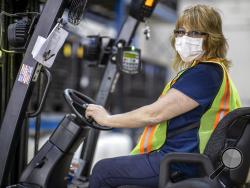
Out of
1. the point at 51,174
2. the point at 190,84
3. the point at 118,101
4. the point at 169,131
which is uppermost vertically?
the point at 190,84

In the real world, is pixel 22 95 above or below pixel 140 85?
above

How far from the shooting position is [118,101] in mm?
12125

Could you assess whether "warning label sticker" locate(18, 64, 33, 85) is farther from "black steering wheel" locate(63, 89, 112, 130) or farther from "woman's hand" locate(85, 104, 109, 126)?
"woman's hand" locate(85, 104, 109, 126)

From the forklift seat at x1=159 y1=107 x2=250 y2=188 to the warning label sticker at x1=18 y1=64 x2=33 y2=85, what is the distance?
1.06 meters

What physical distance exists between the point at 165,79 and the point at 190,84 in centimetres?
1438

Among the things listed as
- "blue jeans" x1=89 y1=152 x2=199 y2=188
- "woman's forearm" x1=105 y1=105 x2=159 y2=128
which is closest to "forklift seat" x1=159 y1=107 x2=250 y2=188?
"blue jeans" x1=89 y1=152 x2=199 y2=188

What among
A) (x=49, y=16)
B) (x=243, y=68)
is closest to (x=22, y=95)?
(x=49, y=16)

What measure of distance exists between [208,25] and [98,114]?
82cm

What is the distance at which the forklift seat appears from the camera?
2650mm

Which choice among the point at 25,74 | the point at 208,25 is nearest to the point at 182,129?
the point at 208,25

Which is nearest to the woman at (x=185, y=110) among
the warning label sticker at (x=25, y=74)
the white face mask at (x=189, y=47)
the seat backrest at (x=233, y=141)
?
the white face mask at (x=189, y=47)

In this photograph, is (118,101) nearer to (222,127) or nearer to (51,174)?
(51,174)

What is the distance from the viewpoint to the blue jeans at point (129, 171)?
113 inches

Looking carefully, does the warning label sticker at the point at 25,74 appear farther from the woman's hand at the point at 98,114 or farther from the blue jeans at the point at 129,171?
the blue jeans at the point at 129,171
